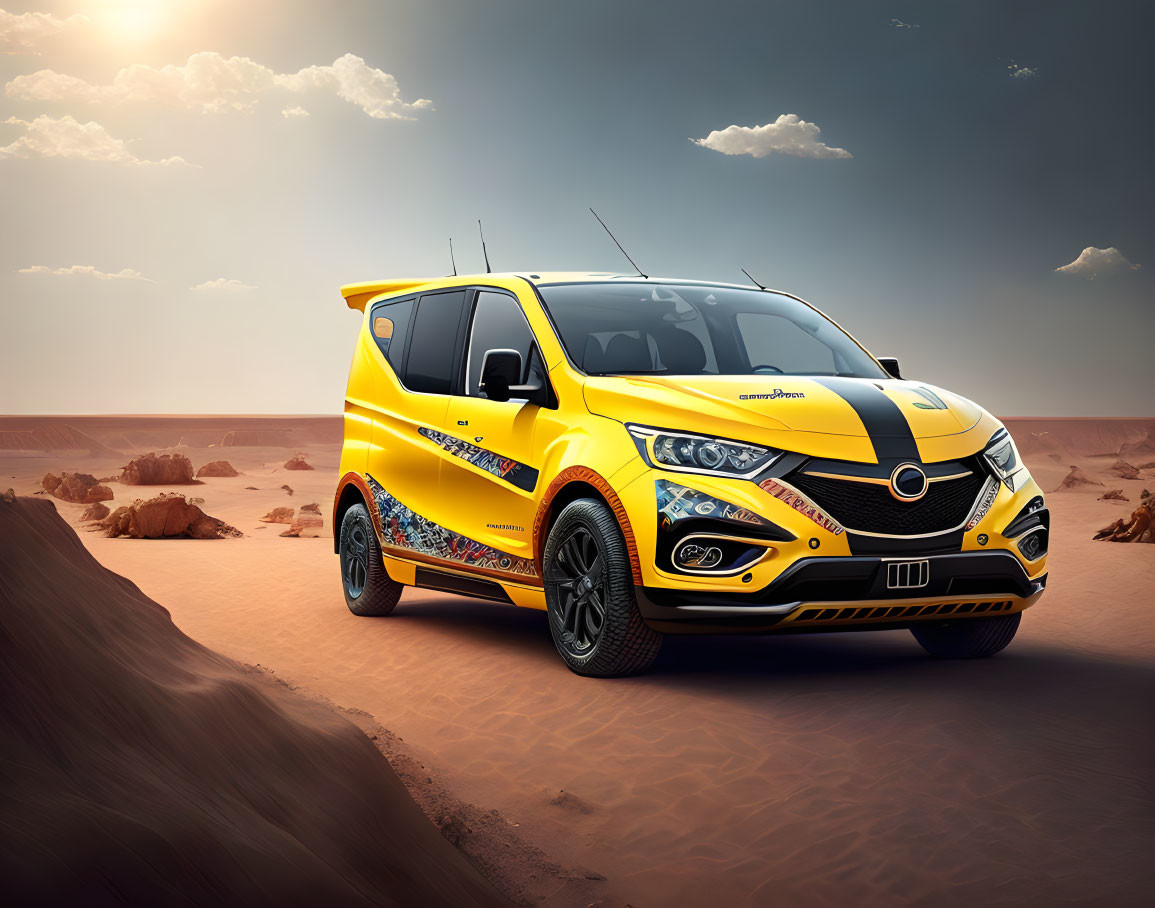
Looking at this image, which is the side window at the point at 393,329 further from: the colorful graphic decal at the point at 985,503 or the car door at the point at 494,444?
the colorful graphic decal at the point at 985,503

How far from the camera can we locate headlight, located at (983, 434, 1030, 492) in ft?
23.5

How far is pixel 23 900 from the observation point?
2303 millimetres

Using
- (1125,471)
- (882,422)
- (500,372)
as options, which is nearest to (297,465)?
(1125,471)

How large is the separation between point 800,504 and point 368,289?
17.6 ft

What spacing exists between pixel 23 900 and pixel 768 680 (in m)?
5.22

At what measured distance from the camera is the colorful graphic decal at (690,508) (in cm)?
651

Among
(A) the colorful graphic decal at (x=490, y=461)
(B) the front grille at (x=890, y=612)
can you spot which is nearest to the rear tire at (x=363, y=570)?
(A) the colorful graphic decal at (x=490, y=461)

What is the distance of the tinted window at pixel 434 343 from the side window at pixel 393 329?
14 cm

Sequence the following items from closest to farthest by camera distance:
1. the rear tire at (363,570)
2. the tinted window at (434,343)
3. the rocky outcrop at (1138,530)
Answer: the tinted window at (434,343) < the rear tire at (363,570) < the rocky outcrop at (1138,530)

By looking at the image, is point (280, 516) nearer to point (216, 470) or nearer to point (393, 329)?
point (393, 329)

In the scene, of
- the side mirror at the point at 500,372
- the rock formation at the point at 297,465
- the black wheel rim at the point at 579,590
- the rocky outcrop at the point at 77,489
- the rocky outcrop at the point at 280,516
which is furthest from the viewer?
the rock formation at the point at 297,465

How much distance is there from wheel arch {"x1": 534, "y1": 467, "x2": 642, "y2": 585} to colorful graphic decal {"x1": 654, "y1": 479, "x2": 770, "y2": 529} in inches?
9.7

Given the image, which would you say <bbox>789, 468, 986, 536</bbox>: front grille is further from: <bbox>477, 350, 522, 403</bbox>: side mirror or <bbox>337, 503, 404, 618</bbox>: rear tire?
<bbox>337, 503, 404, 618</bbox>: rear tire

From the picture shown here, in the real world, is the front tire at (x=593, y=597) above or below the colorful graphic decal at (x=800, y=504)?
below
